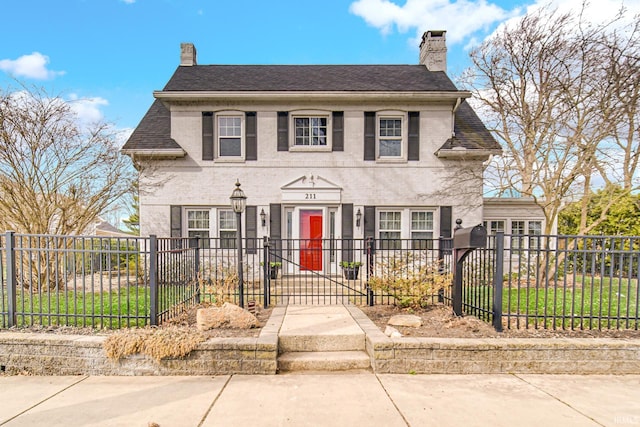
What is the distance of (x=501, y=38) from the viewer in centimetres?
1046

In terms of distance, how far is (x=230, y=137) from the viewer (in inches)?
418

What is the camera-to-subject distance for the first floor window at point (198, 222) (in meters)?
10.6

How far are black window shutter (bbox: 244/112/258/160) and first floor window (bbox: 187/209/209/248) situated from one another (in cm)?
228

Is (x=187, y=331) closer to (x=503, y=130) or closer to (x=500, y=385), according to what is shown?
(x=500, y=385)

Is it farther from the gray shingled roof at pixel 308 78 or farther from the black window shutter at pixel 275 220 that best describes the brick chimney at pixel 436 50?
the black window shutter at pixel 275 220

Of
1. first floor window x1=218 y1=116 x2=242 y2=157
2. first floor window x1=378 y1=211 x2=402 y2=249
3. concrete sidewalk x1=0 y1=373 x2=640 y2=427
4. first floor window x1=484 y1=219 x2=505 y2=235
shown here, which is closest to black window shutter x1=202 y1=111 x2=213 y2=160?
first floor window x1=218 y1=116 x2=242 y2=157

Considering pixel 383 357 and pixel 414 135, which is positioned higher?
pixel 414 135

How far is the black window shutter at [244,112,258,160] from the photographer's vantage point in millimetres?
10508

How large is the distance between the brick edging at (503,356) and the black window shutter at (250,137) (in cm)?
780

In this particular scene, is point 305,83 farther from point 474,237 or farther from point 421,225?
point 474,237

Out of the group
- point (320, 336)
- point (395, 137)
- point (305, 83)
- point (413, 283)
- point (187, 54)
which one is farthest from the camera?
point (187, 54)

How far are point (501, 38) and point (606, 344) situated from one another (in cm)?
979

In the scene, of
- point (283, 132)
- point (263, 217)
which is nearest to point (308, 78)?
point (283, 132)

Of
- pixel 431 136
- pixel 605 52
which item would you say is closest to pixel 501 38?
pixel 605 52
